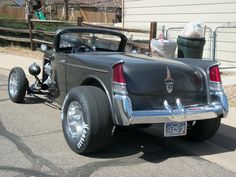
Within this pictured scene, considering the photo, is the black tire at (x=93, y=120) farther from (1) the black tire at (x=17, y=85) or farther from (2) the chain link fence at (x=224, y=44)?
(2) the chain link fence at (x=224, y=44)

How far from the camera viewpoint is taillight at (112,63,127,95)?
→ 5.28m

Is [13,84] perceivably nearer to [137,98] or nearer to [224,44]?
[137,98]

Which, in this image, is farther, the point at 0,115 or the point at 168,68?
the point at 0,115

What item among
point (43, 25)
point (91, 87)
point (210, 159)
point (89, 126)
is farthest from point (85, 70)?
point (43, 25)

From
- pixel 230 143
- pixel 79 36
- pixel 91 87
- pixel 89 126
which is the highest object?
pixel 79 36

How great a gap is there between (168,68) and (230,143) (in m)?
1.56

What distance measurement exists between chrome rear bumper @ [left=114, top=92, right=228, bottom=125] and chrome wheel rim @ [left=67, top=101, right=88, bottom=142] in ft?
1.87

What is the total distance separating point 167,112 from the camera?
5.40 meters

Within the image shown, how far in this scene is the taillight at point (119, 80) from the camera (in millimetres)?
5277

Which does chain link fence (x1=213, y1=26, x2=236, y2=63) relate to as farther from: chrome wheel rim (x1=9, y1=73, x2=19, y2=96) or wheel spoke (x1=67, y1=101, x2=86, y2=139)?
wheel spoke (x1=67, y1=101, x2=86, y2=139)

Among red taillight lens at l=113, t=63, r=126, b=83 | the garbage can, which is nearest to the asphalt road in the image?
red taillight lens at l=113, t=63, r=126, b=83

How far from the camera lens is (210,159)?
575 cm

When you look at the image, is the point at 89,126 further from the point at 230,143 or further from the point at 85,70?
the point at 230,143

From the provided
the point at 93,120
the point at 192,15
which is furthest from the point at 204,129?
the point at 192,15
